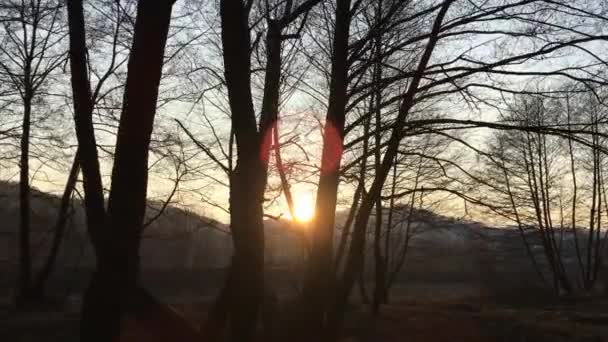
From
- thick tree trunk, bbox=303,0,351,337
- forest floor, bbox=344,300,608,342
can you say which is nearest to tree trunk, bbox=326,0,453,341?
thick tree trunk, bbox=303,0,351,337

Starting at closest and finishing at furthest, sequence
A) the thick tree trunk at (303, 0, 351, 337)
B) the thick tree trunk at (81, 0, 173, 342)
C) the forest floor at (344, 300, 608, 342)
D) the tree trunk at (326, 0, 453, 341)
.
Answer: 1. the thick tree trunk at (81, 0, 173, 342)
2. the tree trunk at (326, 0, 453, 341)
3. the thick tree trunk at (303, 0, 351, 337)
4. the forest floor at (344, 300, 608, 342)

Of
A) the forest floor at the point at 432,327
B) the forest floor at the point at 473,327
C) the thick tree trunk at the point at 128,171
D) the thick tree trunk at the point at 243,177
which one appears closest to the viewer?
the thick tree trunk at the point at 128,171

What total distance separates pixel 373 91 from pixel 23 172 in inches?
471

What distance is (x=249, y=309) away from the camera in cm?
574

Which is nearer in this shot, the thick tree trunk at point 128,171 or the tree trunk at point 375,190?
the thick tree trunk at point 128,171

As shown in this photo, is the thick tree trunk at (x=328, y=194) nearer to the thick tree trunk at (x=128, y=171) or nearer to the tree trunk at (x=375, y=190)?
the tree trunk at (x=375, y=190)

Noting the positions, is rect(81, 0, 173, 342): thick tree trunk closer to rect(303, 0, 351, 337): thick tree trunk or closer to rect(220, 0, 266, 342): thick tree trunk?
rect(220, 0, 266, 342): thick tree trunk

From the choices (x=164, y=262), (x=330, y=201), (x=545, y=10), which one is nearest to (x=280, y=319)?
(x=330, y=201)

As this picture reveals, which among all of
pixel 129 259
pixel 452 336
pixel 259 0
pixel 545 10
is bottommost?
pixel 452 336

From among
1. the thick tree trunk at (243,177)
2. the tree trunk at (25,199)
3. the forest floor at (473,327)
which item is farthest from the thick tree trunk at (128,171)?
the tree trunk at (25,199)

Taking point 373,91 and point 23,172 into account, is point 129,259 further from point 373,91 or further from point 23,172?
point 23,172

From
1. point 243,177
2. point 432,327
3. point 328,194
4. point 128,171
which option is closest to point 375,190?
point 328,194

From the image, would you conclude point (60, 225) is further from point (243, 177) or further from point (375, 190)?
point (243, 177)

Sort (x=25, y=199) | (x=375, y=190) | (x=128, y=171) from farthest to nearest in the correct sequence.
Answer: (x=25, y=199) < (x=375, y=190) < (x=128, y=171)
